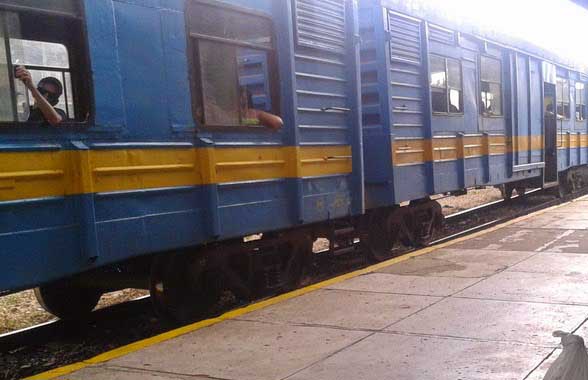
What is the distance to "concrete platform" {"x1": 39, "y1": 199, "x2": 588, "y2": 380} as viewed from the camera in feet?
13.4

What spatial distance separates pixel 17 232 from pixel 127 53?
1.66 metres

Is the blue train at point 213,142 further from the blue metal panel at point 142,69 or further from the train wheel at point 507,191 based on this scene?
the train wheel at point 507,191

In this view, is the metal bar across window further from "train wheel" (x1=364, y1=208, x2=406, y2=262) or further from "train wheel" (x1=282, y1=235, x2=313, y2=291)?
"train wheel" (x1=364, y1=208, x2=406, y2=262)

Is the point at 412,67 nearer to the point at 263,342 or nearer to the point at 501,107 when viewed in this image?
the point at 501,107

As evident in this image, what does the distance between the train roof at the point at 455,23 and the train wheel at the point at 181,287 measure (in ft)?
15.1

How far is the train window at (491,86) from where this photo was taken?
37.5ft

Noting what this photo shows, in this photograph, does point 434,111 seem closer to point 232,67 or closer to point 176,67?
point 232,67

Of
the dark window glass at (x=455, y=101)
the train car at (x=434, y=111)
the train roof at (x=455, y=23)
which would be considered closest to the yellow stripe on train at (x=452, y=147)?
the train car at (x=434, y=111)

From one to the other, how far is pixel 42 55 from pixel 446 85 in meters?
7.04

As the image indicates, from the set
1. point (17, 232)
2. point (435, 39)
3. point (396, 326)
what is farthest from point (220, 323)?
point (435, 39)

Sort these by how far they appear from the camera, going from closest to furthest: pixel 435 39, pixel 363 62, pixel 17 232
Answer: pixel 17 232, pixel 363 62, pixel 435 39

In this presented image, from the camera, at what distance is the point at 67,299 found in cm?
616

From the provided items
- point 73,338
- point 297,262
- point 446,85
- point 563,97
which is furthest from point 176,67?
point 563,97

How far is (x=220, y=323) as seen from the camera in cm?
527
